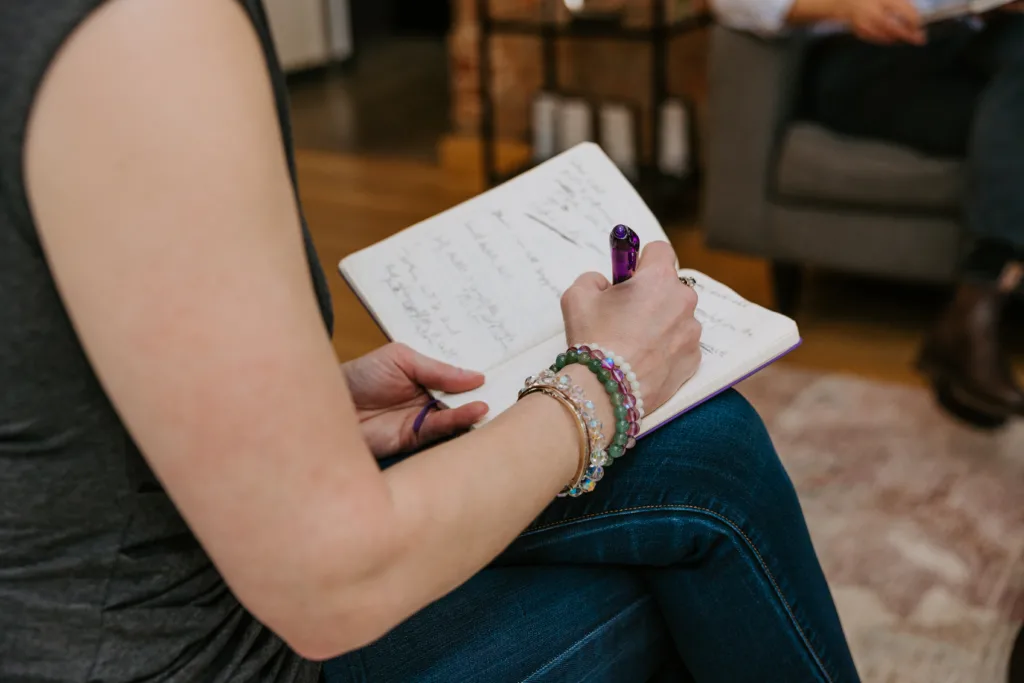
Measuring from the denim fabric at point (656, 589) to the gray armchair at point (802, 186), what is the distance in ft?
4.30

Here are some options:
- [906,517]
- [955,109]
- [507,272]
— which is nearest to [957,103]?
[955,109]

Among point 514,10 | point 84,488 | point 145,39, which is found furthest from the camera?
point 514,10

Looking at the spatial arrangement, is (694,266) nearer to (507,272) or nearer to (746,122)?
(746,122)

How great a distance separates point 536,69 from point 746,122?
3.79 feet

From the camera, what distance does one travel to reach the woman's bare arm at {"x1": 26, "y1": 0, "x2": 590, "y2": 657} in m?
0.39

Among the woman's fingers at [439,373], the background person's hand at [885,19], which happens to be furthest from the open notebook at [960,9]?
the woman's fingers at [439,373]

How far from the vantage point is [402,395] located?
2.73 feet

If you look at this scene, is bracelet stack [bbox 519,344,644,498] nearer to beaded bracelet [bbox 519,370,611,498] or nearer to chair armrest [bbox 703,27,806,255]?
beaded bracelet [bbox 519,370,611,498]

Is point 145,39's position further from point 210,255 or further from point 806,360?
point 806,360

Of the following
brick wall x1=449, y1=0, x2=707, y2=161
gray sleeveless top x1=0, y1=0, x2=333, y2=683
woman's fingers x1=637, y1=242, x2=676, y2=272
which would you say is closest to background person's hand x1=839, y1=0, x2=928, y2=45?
brick wall x1=449, y1=0, x2=707, y2=161

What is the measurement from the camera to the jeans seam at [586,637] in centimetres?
68

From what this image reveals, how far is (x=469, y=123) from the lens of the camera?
324 centimetres

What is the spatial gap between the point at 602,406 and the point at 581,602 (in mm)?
157

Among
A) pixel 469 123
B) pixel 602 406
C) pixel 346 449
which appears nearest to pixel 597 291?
pixel 602 406
